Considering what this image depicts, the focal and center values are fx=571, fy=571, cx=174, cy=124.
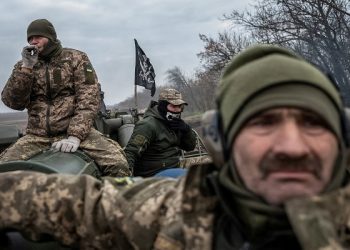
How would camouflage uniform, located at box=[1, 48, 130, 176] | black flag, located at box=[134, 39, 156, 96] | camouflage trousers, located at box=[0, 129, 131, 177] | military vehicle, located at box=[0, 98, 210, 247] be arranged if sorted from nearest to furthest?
military vehicle, located at box=[0, 98, 210, 247] → camouflage trousers, located at box=[0, 129, 131, 177] → camouflage uniform, located at box=[1, 48, 130, 176] → black flag, located at box=[134, 39, 156, 96]

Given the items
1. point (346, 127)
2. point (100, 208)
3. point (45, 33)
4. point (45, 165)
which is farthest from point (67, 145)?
point (346, 127)

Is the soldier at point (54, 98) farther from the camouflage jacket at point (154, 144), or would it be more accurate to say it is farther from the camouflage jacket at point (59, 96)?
the camouflage jacket at point (154, 144)

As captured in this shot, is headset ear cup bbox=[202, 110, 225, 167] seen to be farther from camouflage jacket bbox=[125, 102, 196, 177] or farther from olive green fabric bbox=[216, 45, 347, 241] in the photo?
camouflage jacket bbox=[125, 102, 196, 177]

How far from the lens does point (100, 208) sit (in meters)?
1.98

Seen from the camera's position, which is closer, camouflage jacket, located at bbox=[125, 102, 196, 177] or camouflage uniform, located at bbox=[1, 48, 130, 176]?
camouflage uniform, located at bbox=[1, 48, 130, 176]

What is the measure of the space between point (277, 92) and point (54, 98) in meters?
2.98

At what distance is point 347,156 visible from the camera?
5.91 ft

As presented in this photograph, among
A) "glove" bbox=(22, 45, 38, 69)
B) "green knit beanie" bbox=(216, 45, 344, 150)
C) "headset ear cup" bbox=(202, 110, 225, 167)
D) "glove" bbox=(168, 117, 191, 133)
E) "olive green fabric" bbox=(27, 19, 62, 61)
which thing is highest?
"olive green fabric" bbox=(27, 19, 62, 61)

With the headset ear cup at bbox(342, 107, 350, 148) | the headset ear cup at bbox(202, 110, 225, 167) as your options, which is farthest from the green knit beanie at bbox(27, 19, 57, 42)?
the headset ear cup at bbox(342, 107, 350, 148)

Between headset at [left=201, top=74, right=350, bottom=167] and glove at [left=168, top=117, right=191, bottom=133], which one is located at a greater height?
headset at [left=201, top=74, right=350, bottom=167]

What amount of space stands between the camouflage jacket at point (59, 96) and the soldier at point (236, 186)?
227cm

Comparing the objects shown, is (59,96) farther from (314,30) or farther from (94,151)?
(314,30)

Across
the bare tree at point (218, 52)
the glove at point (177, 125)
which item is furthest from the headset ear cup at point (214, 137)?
the bare tree at point (218, 52)

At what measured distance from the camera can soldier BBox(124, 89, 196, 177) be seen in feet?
22.5
